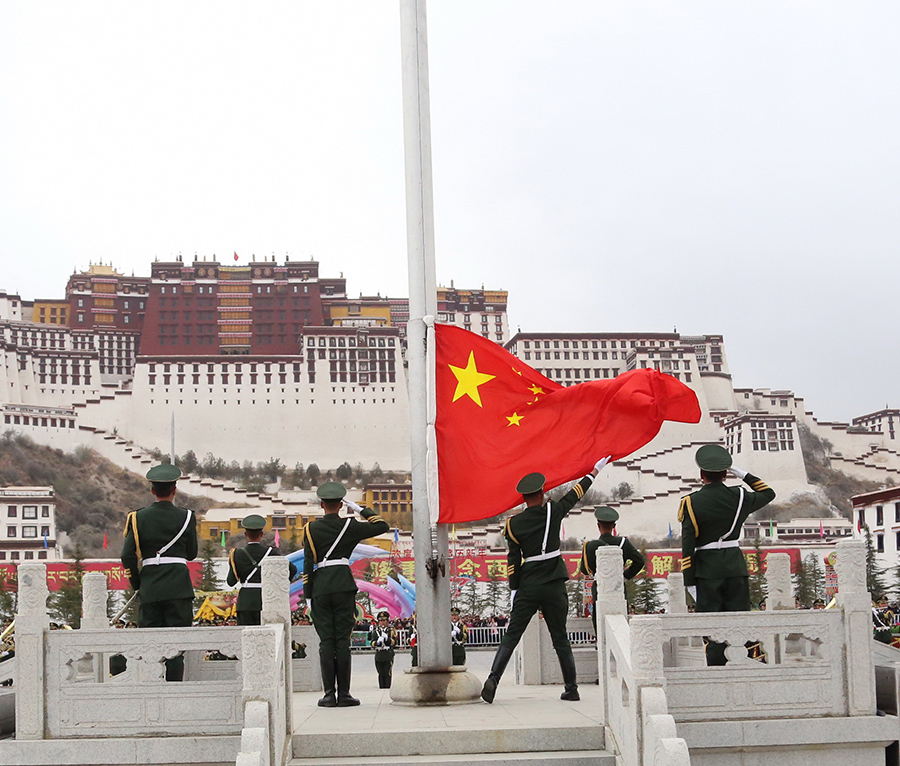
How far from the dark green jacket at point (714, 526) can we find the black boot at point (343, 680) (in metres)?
2.18

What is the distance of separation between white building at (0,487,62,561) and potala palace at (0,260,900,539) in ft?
22.1

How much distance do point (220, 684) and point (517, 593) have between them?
2137mm

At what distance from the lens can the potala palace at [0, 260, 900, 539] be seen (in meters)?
66.4

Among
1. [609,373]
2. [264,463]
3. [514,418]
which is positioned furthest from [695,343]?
[514,418]

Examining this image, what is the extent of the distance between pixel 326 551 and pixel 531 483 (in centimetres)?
137

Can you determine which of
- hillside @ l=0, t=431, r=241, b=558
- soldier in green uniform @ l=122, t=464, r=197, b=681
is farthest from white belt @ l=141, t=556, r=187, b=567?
hillside @ l=0, t=431, r=241, b=558

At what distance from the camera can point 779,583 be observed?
24.9ft

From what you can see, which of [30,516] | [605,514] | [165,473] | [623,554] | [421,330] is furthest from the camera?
[30,516]

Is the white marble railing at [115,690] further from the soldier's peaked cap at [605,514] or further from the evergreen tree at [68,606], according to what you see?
the evergreen tree at [68,606]

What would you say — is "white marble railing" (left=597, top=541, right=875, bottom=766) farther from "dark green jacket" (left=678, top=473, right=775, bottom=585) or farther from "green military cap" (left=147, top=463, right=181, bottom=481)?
"green military cap" (left=147, top=463, right=181, bottom=481)

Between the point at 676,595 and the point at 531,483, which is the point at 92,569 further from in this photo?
the point at 531,483

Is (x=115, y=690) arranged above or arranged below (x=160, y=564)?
below

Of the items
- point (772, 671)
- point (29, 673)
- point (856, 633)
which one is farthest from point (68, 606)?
point (856, 633)

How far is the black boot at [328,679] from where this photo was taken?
22.6 feet
